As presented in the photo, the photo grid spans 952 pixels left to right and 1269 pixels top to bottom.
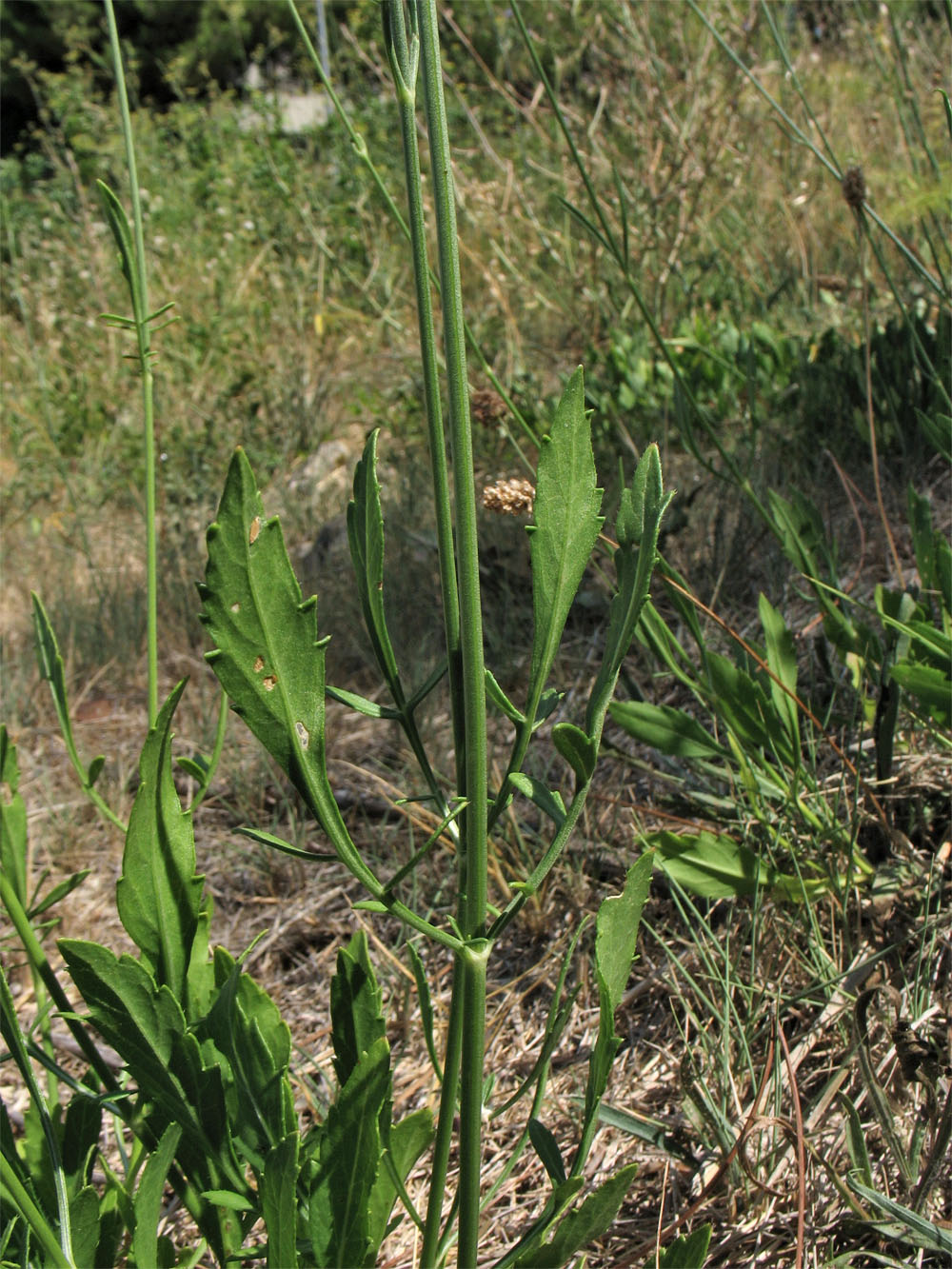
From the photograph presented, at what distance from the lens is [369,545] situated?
2.61 ft

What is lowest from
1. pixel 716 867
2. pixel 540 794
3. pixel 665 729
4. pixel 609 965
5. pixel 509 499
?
pixel 716 867

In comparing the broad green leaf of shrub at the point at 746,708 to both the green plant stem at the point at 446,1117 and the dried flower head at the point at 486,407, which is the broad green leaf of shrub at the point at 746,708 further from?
the green plant stem at the point at 446,1117

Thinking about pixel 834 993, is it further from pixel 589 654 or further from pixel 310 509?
pixel 310 509

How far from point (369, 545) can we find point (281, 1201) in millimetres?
483

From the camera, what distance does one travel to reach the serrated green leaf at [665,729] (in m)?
1.41

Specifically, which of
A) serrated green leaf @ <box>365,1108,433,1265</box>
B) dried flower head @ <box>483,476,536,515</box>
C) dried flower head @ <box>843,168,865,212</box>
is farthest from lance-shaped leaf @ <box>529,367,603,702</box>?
dried flower head @ <box>843,168,865,212</box>

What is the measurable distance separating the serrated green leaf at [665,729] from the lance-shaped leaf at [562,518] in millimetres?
646

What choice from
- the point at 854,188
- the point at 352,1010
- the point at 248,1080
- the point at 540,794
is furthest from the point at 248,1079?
the point at 854,188

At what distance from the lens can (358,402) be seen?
13.5 feet

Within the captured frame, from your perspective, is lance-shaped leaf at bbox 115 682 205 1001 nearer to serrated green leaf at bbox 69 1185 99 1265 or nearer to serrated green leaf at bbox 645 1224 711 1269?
serrated green leaf at bbox 69 1185 99 1265

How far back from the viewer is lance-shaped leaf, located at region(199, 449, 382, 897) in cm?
68

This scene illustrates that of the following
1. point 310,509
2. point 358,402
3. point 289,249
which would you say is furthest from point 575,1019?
point 289,249

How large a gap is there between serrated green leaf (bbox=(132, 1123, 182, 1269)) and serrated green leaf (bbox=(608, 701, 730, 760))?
0.77m

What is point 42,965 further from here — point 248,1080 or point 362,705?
point 362,705
